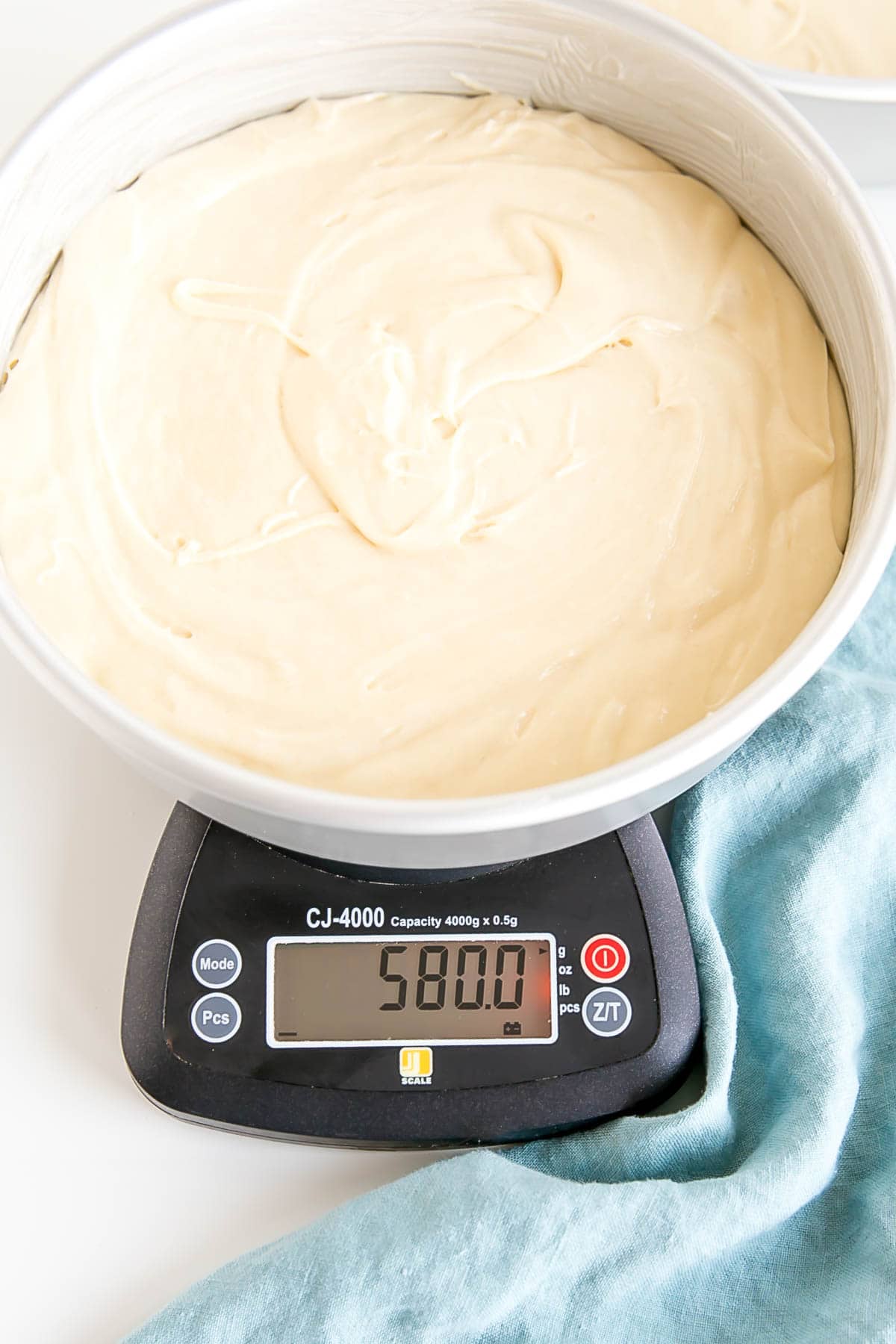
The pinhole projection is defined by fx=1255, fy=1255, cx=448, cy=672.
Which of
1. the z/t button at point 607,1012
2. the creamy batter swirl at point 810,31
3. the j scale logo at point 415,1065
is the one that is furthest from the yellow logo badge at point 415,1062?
the creamy batter swirl at point 810,31

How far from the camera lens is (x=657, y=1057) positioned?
0.78m

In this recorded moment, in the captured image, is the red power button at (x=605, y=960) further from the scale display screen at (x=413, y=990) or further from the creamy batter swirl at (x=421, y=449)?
the creamy batter swirl at (x=421, y=449)

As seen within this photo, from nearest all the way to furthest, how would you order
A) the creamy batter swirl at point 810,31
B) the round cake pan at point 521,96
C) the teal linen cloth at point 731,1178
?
1. the round cake pan at point 521,96
2. the teal linen cloth at point 731,1178
3. the creamy batter swirl at point 810,31

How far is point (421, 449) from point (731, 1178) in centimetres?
50

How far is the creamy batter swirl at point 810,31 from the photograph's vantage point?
3.55ft

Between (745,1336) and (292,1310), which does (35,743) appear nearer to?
(292,1310)

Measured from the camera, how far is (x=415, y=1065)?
30.9 inches

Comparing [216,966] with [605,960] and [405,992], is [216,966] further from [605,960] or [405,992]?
[605,960]

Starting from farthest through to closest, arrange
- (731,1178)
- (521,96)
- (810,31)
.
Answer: (810,31)
(521,96)
(731,1178)

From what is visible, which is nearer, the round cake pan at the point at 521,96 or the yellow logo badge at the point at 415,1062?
the round cake pan at the point at 521,96

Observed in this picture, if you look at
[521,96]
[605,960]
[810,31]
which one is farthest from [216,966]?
[810,31]

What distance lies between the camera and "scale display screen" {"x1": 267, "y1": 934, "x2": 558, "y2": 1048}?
2.59 ft

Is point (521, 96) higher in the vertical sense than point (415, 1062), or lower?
higher

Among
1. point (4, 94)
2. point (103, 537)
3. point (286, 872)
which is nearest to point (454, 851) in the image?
point (286, 872)
